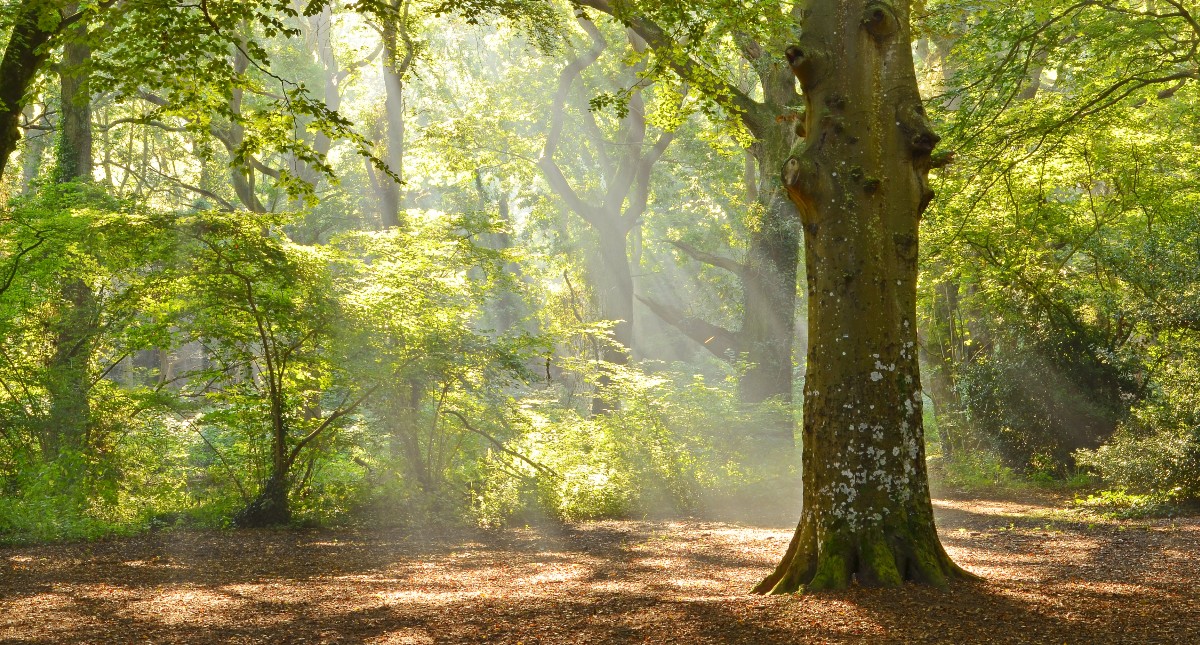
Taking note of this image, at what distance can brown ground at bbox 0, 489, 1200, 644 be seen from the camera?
4543 millimetres

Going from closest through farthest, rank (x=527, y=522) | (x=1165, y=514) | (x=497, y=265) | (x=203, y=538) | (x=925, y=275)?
1. (x=1165, y=514)
2. (x=203, y=538)
3. (x=527, y=522)
4. (x=497, y=265)
5. (x=925, y=275)

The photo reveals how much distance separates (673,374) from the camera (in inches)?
683

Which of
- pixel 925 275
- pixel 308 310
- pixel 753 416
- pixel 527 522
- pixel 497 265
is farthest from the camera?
pixel 925 275

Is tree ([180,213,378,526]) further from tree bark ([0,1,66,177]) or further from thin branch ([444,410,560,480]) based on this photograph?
tree bark ([0,1,66,177])

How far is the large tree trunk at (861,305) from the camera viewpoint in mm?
5438

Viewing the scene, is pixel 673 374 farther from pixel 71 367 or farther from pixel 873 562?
pixel 873 562

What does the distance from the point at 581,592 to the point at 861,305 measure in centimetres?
287

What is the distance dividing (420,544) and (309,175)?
1725cm

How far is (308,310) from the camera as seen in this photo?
11289mm

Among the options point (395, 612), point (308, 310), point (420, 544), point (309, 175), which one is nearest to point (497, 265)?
point (308, 310)

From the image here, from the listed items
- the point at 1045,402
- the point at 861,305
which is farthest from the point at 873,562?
the point at 1045,402

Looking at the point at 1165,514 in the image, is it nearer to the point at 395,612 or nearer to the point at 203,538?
the point at 395,612

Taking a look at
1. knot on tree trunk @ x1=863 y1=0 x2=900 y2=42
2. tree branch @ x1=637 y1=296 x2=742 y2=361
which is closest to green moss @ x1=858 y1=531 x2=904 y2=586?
knot on tree trunk @ x1=863 y1=0 x2=900 y2=42

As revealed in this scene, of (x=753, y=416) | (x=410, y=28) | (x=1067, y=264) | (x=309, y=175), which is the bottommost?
(x=753, y=416)
